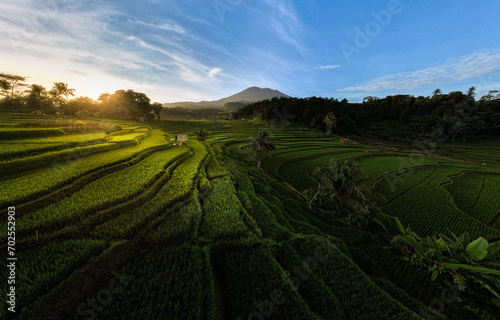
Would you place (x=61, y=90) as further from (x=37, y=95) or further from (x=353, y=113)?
(x=353, y=113)

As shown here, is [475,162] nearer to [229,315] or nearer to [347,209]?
[347,209]

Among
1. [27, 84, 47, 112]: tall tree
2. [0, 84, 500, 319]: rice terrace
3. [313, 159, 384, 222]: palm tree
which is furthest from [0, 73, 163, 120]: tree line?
[313, 159, 384, 222]: palm tree

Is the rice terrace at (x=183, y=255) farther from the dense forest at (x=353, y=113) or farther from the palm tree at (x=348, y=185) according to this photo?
the dense forest at (x=353, y=113)

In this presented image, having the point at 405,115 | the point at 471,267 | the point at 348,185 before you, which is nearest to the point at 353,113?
the point at 405,115

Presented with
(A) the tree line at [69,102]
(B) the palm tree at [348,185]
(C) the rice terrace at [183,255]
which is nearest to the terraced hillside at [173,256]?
(C) the rice terrace at [183,255]

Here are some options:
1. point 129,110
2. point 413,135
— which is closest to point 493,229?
point 413,135

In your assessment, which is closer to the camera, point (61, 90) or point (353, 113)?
point (61, 90)

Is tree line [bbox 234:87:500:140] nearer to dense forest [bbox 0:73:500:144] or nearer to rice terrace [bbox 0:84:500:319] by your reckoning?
dense forest [bbox 0:73:500:144]
